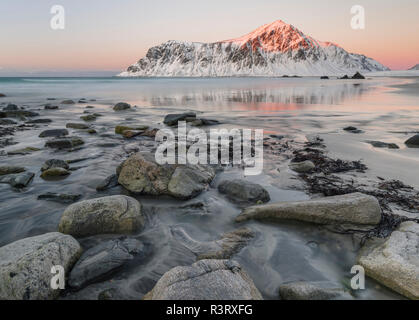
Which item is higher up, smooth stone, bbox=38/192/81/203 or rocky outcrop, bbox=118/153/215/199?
rocky outcrop, bbox=118/153/215/199

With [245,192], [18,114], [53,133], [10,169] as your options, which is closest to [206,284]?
[245,192]

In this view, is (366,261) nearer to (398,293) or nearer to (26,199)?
(398,293)

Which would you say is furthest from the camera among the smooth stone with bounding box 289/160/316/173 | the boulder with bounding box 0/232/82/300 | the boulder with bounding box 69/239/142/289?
the smooth stone with bounding box 289/160/316/173

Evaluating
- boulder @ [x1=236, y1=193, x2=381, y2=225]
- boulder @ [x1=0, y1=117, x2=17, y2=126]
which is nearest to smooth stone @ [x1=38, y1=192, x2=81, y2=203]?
boulder @ [x1=236, y1=193, x2=381, y2=225]

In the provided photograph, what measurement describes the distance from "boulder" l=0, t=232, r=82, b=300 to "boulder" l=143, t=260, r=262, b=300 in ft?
3.89

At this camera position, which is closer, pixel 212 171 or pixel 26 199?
pixel 26 199

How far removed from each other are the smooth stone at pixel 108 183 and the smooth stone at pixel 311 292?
4146 mm

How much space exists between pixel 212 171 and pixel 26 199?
12.8 ft

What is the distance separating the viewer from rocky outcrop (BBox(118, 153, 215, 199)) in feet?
16.7

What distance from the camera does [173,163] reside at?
18.3 ft

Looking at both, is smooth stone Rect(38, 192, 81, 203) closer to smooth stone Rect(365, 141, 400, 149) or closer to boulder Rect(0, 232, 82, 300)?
boulder Rect(0, 232, 82, 300)

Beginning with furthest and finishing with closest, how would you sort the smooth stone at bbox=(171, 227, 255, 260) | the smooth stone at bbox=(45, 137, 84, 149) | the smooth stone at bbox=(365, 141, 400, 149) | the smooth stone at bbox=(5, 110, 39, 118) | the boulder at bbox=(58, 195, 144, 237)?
1. the smooth stone at bbox=(5, 110, 39, 118)
2. the smooth stone at bbox=(45, 137, 84, 149)
3. the smooth stone at bbox=(365, 141, 400, 149)
4. the boulder at bbox=(58, 195, 144, 237)
5. the smooth stone at bbox=(171, 227, 255, 260)
